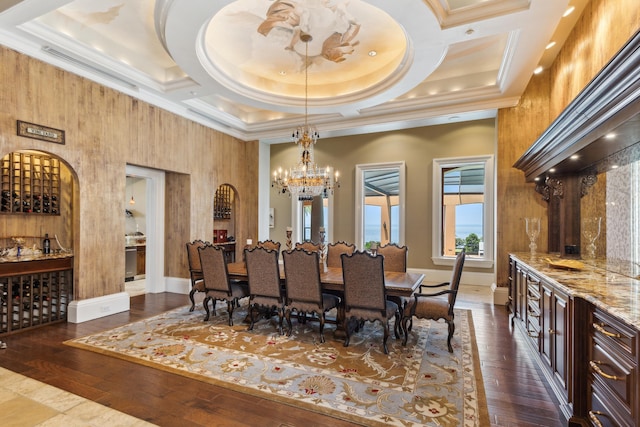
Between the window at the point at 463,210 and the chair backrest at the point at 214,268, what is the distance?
187 inches

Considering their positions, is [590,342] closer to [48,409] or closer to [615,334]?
[615,334]

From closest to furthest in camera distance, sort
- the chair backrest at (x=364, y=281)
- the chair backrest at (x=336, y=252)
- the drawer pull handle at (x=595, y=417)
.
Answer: the drawer pull handle at (x=595, y=417) → the chair backrest at (x=364, y=281) → the chair backrest at (x=336, y=252)

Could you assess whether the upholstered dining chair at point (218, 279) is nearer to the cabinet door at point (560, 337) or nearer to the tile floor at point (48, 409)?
the tile floor at point (48, 409)

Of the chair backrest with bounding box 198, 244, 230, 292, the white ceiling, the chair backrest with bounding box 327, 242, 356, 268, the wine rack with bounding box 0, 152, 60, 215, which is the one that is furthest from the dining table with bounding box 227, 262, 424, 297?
the wine rack with bounding box 0, 152, 60, 215

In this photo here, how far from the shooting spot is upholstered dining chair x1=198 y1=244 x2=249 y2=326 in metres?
4.25

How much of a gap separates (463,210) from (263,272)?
17.2 feet

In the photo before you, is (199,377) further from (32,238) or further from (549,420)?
(32,238)

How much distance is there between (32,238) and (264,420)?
4641 millimetres

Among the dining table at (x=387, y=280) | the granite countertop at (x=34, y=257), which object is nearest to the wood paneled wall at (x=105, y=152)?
the granite countertop at (x=34, y=257)

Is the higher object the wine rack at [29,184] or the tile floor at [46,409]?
the wine rack at [29,184]

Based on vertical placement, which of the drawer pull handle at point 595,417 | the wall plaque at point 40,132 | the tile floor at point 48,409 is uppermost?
the wall plaque at point 40,132

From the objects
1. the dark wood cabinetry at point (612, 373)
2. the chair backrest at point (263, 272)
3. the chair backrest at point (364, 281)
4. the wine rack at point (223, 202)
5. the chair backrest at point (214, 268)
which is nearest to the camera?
the dark wood cabinetry at point (612, 373)

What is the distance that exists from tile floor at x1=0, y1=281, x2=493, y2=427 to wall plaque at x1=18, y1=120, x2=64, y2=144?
274 centimetres

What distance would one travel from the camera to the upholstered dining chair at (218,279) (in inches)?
A: 167
